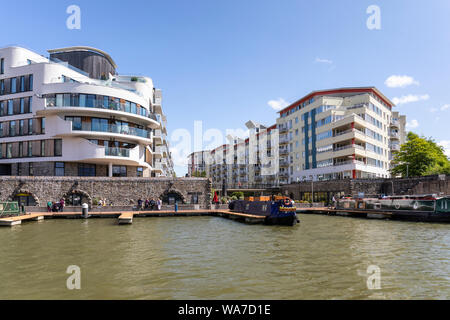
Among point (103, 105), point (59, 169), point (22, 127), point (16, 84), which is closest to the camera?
point (59, 169)

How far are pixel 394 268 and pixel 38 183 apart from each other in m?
38.4

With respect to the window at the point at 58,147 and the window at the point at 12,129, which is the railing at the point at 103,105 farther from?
the window at the point at 12,129

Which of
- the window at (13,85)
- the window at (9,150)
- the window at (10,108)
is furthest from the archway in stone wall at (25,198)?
the window at (13,85)

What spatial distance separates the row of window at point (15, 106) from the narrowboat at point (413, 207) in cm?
4478

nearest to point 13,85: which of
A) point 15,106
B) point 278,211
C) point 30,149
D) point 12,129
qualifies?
point 15,106

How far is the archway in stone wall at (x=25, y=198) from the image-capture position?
121ft

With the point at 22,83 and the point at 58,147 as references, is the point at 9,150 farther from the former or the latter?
the point at 22,83

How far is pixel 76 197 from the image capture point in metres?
39.3

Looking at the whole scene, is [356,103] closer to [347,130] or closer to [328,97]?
[328,97]

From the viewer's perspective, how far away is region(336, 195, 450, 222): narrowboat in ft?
97.9

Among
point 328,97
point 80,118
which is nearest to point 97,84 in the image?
point 80,118

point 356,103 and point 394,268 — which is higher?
point 356,103

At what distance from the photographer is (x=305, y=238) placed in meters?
19.5

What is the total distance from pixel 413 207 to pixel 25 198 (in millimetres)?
43392
